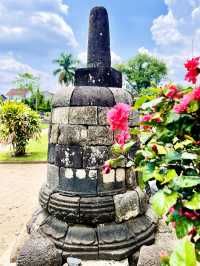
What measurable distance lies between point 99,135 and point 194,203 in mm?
2513

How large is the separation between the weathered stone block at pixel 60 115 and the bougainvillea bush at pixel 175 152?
2.23 m

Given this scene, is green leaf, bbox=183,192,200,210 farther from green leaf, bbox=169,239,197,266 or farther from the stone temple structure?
the stone temple structure

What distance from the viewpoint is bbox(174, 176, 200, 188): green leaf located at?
115cm

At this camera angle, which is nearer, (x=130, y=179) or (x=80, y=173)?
(x=80, y=173)

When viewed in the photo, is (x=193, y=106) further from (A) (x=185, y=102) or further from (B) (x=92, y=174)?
(B) (x=92, y=174)

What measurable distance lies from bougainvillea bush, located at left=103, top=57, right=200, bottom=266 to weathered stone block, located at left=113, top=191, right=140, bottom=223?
7.32 feet

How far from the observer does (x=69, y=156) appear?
365cm

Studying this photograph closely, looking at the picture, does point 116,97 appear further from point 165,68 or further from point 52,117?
point 165,68

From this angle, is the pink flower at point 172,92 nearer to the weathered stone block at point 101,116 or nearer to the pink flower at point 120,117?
the pink flower at point 120,117

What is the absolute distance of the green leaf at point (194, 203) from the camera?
113cm

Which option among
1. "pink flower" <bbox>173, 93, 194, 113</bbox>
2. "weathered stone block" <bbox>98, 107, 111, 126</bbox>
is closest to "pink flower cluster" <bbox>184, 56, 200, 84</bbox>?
"pink flower" <bbox>173, 93, 194, 113</bbox>

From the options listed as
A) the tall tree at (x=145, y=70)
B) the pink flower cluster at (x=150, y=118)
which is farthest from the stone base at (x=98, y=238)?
the tall tree at (x=145, y=70)

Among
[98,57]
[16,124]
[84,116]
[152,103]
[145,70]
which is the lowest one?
[152,103]

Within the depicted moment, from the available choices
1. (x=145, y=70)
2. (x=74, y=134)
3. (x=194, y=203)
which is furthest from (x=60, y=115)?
(x=145, y=70)
